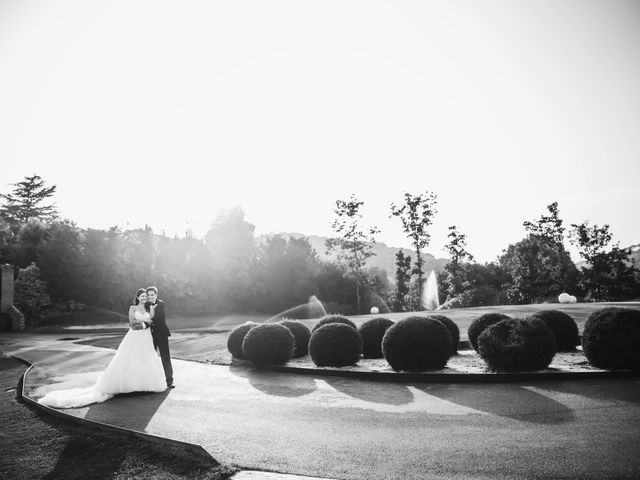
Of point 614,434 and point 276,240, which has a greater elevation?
point 276,240

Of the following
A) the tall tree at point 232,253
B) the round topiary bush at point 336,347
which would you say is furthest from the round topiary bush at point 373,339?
the tall tree at point 232,253

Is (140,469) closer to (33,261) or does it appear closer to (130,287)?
(130,287)

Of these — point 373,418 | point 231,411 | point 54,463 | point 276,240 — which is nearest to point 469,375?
point 373,418

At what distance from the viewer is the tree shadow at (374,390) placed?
330 inches

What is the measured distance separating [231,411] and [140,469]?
276 centimetres

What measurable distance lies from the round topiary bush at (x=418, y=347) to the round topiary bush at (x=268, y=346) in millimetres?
3645

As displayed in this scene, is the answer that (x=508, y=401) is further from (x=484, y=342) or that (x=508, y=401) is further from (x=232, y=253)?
(x=232, y=253)

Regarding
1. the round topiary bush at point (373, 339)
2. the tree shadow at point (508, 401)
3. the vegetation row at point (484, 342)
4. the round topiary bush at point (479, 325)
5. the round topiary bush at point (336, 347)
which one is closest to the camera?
the tree shadow at point (508, 401)

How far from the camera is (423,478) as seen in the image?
4473mm

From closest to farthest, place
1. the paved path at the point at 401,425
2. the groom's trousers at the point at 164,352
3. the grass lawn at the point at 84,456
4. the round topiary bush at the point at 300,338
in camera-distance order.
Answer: the paved path at the point at 401,425, the grass lawn at the point at 84,456, the groom's trousers at the point at 164,352, the round topiary bush at the point at 300,338

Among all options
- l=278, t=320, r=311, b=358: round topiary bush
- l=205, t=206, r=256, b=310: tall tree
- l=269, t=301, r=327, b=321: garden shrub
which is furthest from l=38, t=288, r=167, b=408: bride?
l=205, t=206, r=256, b=310: tall tree

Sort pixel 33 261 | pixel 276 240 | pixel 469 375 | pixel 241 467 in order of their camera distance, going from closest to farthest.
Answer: pixel 241 467
pixel 469 375
pixel 33 261
pixel 276 240

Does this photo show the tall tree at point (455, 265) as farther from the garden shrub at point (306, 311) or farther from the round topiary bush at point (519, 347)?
the round topiary bush at point (519, 347)

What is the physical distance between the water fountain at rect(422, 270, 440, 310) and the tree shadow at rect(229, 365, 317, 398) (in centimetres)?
4767
